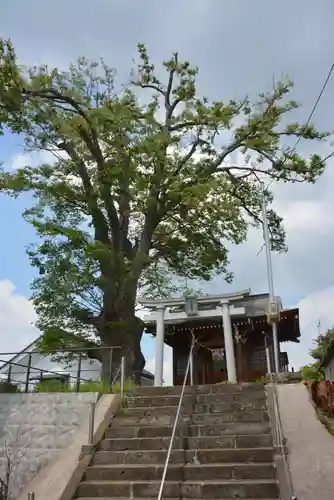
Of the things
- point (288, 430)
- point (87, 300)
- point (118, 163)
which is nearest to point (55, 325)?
point (87, 300)

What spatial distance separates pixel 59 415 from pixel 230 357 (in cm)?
782

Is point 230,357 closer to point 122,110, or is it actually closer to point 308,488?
point 122,110

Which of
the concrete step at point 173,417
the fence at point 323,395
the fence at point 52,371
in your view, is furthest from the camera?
the fence at point 52,371

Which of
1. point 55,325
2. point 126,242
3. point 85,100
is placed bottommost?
point 55,325

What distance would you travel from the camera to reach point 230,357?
15.3 m

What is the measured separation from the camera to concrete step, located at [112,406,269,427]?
7.58 m

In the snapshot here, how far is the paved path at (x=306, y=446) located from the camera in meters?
5.50

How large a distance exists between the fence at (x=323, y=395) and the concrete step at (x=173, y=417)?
3.38ft

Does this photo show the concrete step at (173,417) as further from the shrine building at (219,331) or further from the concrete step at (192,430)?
the shrine building at (219,331)

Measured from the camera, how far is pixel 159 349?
16.0 m

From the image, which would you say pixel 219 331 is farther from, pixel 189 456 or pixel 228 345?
pixel 189 456

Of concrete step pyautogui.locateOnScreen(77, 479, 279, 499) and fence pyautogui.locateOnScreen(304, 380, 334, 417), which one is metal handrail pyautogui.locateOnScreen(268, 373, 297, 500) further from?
fence pyautogui.locateOnScreen(304, 380, 334, 417)

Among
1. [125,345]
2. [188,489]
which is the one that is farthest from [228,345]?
[188,489]

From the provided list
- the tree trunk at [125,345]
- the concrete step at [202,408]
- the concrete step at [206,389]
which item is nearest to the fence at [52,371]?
the tree trunk at [125,345]
